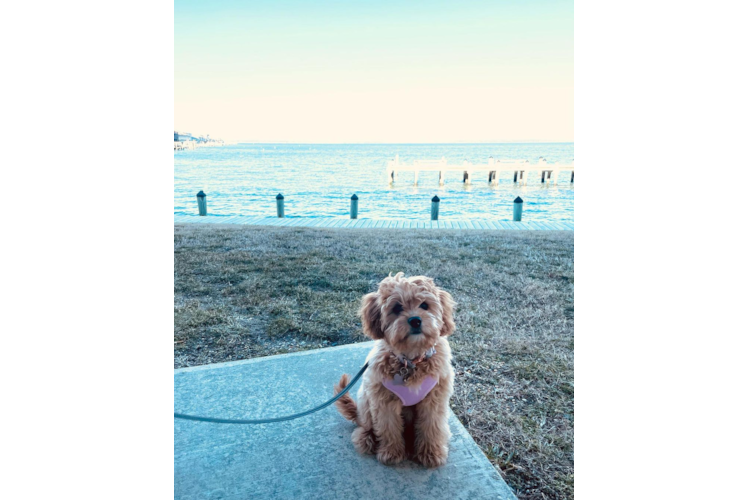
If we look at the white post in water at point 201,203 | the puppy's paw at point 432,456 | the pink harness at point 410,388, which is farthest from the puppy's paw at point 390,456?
the white post in water at point 201,203

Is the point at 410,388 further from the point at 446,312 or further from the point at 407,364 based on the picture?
the point at 446,312

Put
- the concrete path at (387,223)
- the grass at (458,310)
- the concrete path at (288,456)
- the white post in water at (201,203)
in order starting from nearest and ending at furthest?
the concrete path at (288,456)
the grass at (458,310)
the concrete path at (387,223)
the white post in water at (201,203)

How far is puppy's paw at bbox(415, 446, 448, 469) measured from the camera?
2.64m

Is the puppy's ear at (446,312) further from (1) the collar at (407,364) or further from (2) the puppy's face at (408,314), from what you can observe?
(1) the collar at (407,364)

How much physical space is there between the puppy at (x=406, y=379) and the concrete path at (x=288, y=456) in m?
0.11

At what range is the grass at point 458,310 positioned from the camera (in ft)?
10.6

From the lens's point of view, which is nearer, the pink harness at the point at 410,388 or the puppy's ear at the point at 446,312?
the pink harness at the point at 410,388

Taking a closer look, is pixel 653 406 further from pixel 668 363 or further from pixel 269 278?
pixel 269 278

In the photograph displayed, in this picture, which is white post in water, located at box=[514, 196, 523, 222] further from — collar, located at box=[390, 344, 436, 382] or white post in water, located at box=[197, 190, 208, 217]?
collar, located at box=[390, 344, 436, 382]

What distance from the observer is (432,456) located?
2.65m

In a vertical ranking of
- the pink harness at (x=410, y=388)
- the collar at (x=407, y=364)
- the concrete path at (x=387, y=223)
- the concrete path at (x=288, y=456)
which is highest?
the concrete path at (x=387, y=223)

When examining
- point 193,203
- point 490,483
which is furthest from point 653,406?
point 193,203
